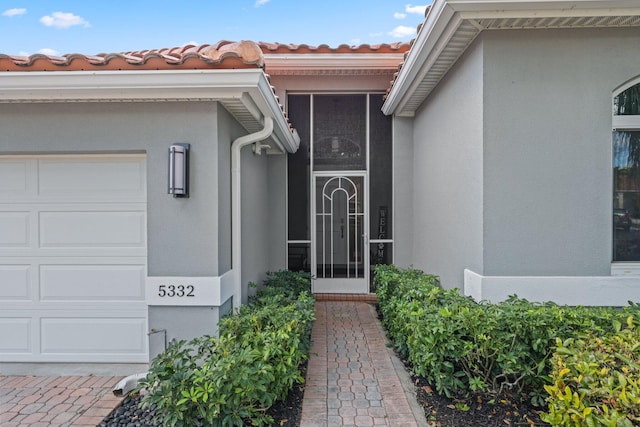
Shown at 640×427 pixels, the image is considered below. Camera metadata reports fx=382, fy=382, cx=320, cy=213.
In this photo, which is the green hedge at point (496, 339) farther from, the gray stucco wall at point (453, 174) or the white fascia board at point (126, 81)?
the white fascia board at point (126, 81)

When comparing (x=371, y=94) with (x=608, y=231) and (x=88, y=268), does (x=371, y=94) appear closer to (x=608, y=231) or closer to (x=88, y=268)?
(x=608, y=231)

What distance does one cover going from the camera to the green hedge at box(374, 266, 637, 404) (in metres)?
3.59

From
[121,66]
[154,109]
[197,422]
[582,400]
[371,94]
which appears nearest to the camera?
[582,400]

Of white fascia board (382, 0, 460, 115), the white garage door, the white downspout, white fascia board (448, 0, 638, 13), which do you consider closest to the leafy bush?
white fascia board (448, 0, 638, 13)

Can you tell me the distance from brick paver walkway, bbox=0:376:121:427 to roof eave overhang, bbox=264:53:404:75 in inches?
256

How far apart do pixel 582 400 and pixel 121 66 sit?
5174 millimetres

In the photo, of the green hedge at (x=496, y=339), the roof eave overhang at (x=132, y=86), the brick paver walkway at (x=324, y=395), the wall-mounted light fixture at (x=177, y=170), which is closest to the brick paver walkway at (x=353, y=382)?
the brick paver walkway at (x=324, y=395)

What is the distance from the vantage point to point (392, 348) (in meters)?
5.51

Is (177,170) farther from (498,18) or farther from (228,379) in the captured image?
(498,18)

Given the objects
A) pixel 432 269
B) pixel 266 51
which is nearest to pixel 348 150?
pixel 266 51

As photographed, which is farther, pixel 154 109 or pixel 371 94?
pixel 371 94

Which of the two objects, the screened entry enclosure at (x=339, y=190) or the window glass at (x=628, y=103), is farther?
the screened entry enclosure at (x=339, y=190)

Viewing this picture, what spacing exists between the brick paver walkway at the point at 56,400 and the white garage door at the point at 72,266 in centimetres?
32

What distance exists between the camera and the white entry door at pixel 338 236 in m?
8.77
